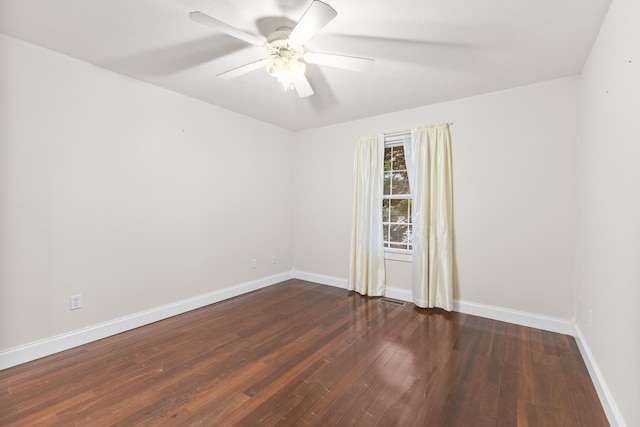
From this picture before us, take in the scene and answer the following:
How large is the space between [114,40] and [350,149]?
9.52 feet

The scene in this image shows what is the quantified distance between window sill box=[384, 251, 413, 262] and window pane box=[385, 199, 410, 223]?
1.51 ft

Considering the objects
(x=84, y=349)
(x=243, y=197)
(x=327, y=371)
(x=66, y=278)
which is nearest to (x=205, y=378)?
(x=327, y=371)

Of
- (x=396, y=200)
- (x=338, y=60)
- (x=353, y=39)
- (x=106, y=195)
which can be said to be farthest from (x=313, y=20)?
(x=396, y=200)

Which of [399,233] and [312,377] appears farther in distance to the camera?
[399,233]

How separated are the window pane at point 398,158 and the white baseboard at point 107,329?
2724 mm

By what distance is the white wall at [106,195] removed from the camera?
2.18 m

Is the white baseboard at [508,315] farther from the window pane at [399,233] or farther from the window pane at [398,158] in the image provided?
the window pane at [398,158]

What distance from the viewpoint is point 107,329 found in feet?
8.69

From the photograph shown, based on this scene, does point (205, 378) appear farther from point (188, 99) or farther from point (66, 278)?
point (188, 99)

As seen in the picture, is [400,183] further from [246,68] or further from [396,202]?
[246,68]

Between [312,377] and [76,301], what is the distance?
220 cm

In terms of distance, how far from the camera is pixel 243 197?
3980 millimetres

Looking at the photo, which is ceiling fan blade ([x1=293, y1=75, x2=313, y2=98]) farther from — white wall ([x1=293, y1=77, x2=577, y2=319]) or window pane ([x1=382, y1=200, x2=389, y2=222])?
window pane ([x1=382, y1=200, x2=389, y2=222])

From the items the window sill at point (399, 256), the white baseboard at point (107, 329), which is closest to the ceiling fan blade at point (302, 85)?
the window sill at point (399, 256)
